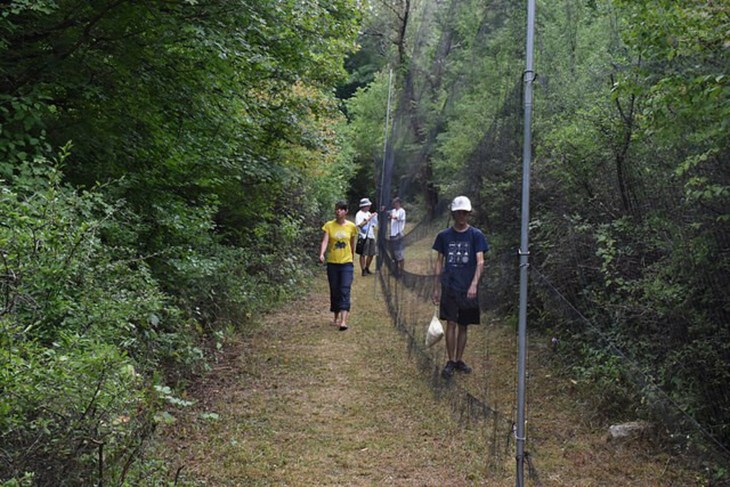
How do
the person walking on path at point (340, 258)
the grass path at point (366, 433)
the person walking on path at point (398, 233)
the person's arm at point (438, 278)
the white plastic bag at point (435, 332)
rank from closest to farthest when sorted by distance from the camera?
the grass path at point (366, 433), the white plastic bag at point (435, 332), the person's arm at point (438, 278), the person walking on path at point (340, 258), the person walking on path at point (398, 233)

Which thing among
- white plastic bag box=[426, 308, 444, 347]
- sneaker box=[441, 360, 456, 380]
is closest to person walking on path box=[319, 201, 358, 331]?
white plastic bag box=[426, 308, 444, 347]

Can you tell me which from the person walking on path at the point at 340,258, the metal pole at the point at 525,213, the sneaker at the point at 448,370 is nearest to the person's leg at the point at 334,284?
the person walking on path at the point at 340,258

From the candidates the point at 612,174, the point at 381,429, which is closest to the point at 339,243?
the point at 381,429

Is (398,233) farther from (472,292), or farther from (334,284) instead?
(472,292)

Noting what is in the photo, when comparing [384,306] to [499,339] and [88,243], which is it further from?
[88,243]

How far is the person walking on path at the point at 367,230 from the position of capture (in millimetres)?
11617

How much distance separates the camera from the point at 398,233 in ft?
29.7

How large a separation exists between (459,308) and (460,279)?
236 millimetres

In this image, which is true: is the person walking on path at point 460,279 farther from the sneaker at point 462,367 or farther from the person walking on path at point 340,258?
the person walking on path at point 340,258

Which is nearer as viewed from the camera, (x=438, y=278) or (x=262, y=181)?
(x=438, y=278)

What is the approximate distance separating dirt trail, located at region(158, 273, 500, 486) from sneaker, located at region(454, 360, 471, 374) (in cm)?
32

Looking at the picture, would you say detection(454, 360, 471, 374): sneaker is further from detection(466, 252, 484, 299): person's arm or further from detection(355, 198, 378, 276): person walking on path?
detection(355, 198, 378, 276): person walking on path

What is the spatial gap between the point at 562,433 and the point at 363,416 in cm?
144

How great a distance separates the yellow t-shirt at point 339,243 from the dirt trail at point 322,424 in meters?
1.08
